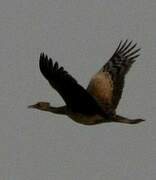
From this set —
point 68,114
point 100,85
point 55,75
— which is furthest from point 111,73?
point 55,75

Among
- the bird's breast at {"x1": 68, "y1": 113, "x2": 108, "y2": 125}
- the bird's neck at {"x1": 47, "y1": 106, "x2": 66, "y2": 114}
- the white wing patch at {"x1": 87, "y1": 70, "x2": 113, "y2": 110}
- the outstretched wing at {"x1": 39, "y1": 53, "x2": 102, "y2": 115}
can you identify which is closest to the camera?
the outstretched wing at {"x1": 39, "y1": 53, "x2": 102, "y2": 115}

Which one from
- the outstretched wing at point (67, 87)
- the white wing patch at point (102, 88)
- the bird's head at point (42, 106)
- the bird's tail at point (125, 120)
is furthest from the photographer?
the bird's head at point (42, 106)

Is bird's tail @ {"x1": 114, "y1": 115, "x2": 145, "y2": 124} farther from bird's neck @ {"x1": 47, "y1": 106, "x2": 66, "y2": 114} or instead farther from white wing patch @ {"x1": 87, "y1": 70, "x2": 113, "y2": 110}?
bird's neck @ {"x1": 47, "y1": 106, "x2": 66, "y2": 114}

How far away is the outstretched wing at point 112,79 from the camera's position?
22266 mm

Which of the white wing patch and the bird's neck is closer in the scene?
the bird's neck

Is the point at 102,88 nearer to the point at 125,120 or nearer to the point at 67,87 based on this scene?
the point at 125,120

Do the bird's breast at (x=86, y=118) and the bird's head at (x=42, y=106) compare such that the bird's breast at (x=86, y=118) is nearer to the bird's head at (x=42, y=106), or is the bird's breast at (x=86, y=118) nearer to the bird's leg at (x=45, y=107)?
the bird's leg at (x=45, y=107)

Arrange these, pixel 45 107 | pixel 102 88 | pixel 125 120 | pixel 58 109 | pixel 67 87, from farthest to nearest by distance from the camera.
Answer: pixel 102 88 → pixel 45 107 → pixel 58 109 → pixel 125 120 → pixel 67 87

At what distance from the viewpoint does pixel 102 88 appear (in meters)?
22.6

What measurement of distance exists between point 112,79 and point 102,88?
1.35ft

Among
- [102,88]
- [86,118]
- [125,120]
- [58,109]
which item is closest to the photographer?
[86,118]

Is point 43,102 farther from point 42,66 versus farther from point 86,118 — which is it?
point 42,66

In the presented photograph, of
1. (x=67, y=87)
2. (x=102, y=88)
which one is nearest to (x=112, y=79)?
(x=102, y=88)

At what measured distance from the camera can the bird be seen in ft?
63.6
